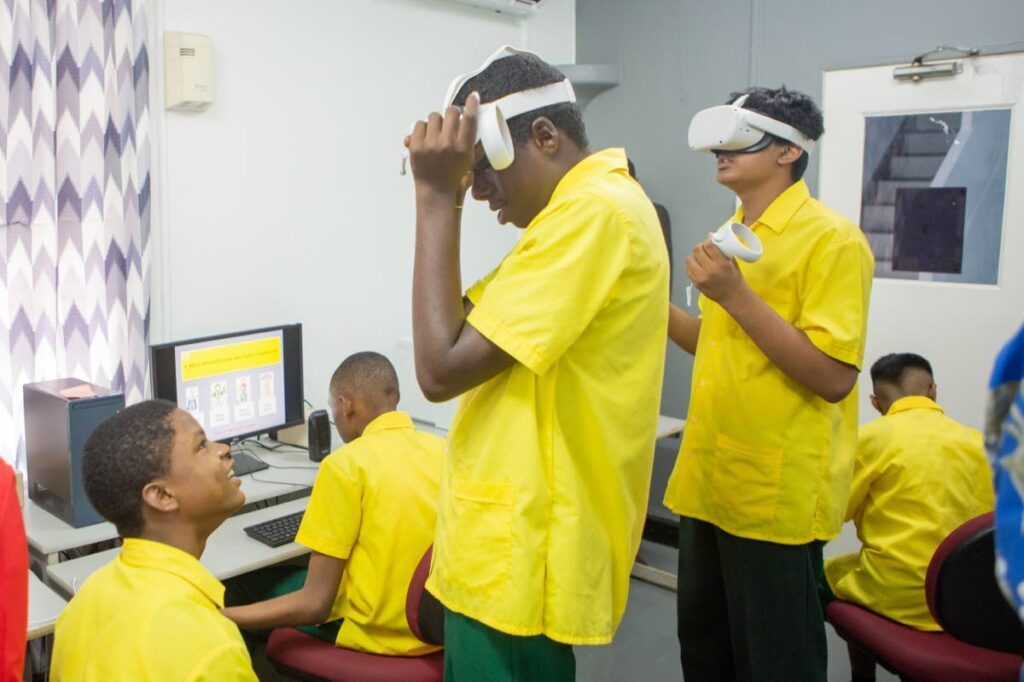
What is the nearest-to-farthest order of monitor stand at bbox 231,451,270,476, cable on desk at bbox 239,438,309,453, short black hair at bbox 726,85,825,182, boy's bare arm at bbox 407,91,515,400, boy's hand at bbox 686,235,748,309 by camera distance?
boy's bare arm at bbox 407,91,515,400
boy's hand at bbox 686,235,748,309
short black hair at bbox 726,85,825,182
monitor stand at bbox 231,451,270,476
cable on desk at bbox 239,438,309,453

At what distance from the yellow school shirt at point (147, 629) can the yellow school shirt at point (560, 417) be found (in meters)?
0.33

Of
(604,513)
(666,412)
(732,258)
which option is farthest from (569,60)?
(604,513)

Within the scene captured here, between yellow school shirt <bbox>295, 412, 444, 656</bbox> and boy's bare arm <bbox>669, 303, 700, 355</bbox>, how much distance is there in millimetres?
676

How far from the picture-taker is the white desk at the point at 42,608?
1795mm

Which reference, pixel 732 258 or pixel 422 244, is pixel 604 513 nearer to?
pixel 422 244

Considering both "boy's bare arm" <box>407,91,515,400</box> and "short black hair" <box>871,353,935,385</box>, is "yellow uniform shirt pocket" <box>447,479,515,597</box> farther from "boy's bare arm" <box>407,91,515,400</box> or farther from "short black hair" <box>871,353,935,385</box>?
"short black hair" <box>871,353,935,385</box>

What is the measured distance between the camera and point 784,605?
180 centimetres

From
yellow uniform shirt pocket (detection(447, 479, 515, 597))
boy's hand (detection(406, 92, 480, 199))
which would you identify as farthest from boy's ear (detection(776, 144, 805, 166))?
yellow uniform shirt pocket (detection(447, 479, 515, 597))

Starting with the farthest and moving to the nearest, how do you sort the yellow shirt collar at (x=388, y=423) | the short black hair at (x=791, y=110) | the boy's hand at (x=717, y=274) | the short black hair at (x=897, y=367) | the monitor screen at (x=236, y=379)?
1. the monitor screen at (x=236, y=379)
2. the short black hair at (x=897, y=367)
3. the yellow shirt collar at (x=388, y=423)
4. the short black hair at (x=791, y=110)
5. the boy's hand at (x=717, y=274)

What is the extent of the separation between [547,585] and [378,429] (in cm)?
91

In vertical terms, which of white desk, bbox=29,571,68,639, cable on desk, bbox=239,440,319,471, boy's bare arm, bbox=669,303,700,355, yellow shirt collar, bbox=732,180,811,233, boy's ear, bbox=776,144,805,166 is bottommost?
white desk, bbox=29,571,68,639

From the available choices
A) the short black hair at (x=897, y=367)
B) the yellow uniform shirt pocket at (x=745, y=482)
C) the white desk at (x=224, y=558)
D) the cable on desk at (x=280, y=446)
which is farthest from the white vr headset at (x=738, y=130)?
the cable on desk at (x=280, y=446)

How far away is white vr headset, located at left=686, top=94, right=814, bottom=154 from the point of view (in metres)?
1.89

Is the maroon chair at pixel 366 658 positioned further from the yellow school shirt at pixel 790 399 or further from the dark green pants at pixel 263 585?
the yellow school shirt at pixel 790 399
